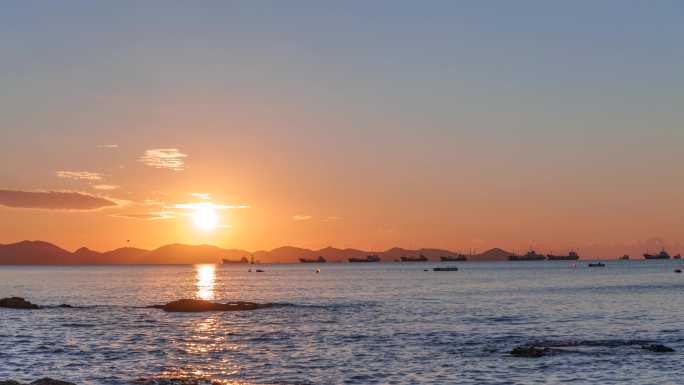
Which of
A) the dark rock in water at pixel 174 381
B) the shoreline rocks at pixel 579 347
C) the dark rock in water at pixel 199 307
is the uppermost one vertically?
the dark rock in water at pixel 199 307

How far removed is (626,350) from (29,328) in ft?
201

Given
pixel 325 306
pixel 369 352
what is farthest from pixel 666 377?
pixel 325 306

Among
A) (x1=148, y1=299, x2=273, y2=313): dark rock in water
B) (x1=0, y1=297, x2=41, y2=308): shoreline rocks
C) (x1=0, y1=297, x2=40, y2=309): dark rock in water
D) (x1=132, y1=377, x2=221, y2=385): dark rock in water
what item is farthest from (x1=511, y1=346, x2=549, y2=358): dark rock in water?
(x1=0, y1=297, x2=40, y2=309): dark rock in water

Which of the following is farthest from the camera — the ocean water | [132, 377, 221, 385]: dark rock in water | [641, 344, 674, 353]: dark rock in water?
[641, 344, 674, 353]: dark rock in water

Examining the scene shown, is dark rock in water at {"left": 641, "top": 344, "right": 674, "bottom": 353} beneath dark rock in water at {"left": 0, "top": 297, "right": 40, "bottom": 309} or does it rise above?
beneath

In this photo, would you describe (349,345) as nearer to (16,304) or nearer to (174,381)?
(174,381)

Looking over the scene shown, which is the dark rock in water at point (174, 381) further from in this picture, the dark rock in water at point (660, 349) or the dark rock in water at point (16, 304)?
the dark rock in water at point (16, 304)

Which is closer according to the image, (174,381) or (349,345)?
(174,381)

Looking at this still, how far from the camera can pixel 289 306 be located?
382 ft

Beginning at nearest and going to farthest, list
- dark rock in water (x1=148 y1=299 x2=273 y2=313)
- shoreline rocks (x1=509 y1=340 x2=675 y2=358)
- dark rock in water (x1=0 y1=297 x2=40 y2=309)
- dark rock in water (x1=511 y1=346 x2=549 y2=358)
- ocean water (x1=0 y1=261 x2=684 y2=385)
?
1. ocean water (x1=0 y1=261 x2=684 y2=385)
2. dark rock in water (x1=511 y1=346 x2=549 y2=358)
3. shoreline rocks (x1=509 y1=340 x2=675 y2=358)
4. dark rock in water (x1=148 y1=299 x2=273 y2=313)
5. dark rock in water (x1=0 y1=297 x2=40 y2=309)

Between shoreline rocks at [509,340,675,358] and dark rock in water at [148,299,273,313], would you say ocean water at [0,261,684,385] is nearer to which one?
shoreline rocks at [509,340,675,358]

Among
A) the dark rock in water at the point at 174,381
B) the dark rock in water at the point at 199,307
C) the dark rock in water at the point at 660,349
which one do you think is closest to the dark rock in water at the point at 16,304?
the dark rock in water at the point at 199,307

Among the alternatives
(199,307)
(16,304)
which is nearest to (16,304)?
(16,304)

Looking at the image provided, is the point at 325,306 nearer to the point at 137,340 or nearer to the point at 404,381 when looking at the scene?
the point at 137,340
